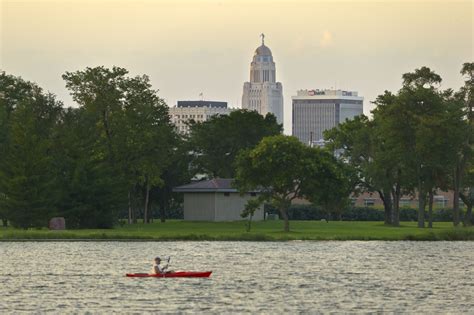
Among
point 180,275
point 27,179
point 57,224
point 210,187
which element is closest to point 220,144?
point 210,187

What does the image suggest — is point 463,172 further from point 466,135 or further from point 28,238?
point 28,238

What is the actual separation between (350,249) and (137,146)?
142ft

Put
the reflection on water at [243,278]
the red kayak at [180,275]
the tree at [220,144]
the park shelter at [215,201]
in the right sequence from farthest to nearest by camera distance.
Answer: the tree at [220,144] → the park shelter at [215,201] → the red kayak at [180,275] → the reflection on water at [243,278]

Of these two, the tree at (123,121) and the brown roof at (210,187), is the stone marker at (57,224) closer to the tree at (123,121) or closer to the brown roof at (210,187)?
the tree at (123,121)

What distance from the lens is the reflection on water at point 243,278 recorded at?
66.1 meters

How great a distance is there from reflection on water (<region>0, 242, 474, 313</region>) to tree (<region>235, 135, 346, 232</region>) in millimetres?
10846

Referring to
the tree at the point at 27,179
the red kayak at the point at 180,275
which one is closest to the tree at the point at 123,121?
the tree at the point at 27,179

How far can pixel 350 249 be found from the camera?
113 metres

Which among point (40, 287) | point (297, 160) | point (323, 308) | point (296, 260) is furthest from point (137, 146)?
point (323, 308)

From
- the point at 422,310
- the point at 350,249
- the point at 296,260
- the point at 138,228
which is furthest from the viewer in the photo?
the point at 138,228

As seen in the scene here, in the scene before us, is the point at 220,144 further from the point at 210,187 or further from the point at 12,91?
the point at 12,91

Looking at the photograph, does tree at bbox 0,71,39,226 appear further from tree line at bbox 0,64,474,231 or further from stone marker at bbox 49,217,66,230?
stone marker at bbox 49,217,66,230

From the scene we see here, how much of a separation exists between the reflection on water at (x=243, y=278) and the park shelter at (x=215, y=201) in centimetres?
4215

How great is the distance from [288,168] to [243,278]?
47657mm
